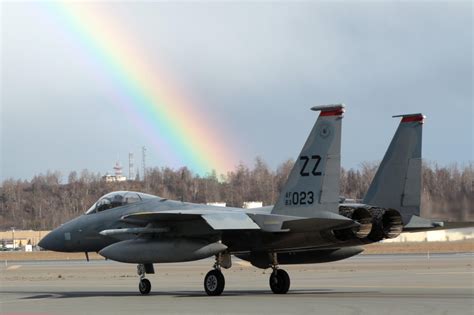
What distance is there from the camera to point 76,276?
39.7m

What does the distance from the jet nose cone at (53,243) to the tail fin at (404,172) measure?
406 inches

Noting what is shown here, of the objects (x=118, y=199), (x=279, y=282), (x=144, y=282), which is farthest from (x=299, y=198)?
(x=118, y=199)

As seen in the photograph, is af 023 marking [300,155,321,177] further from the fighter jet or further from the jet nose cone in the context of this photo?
the jet nose cone

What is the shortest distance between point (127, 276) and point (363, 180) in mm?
30761

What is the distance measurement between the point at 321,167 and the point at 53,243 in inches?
397

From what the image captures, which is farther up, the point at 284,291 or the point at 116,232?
the point at 116,232

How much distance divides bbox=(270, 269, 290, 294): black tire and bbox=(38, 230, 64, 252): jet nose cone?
7.35m

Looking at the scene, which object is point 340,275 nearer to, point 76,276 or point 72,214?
point 76,276

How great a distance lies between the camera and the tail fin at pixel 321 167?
73.1 feet

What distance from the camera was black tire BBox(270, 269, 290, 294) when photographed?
2458 centimetres

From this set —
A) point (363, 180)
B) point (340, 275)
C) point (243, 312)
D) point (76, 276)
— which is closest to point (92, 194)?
point (363, 180)

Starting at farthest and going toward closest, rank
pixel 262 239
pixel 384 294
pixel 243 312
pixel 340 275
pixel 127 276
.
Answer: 1. pixel 127 276
2. pixel 340 275
3. pixel 262 239
4. pixel 384 294
5. pixel 243 312

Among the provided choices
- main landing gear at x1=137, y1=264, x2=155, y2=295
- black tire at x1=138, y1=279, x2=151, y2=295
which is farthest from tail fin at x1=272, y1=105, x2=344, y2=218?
black tire at x1=138, y1=279, x2=151, y2=295

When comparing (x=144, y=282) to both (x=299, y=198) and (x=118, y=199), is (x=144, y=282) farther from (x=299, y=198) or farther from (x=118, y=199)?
(x=299, y=198)
